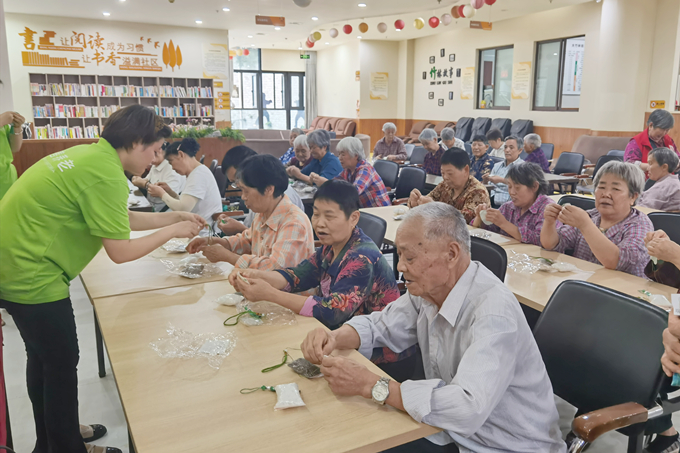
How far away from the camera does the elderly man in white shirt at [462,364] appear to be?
50.1 inches

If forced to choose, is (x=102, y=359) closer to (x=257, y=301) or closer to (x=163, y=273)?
(x=163, y=273)

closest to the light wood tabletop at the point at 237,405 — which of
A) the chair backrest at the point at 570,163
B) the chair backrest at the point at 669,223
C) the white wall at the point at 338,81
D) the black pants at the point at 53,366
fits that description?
the black pants at the point at 53,366

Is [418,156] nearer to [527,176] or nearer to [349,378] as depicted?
[527,176]

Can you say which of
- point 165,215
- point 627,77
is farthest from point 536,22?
point 165,215

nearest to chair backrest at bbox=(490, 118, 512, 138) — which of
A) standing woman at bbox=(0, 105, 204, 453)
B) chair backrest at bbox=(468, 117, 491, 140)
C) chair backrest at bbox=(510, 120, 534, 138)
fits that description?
chair backrest at bbox=(510, 120, 534, 138)

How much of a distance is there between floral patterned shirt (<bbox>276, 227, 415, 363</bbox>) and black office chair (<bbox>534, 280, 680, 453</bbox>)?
559mm

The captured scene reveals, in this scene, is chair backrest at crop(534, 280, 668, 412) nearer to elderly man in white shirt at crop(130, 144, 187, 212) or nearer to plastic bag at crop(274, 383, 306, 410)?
plastic bag at crop(274, 383, 306, 410)

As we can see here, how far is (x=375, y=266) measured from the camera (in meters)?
2.03

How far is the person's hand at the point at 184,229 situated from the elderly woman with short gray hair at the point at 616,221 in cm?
185

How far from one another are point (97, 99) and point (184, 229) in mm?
10212

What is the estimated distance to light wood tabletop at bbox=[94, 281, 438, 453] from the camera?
1.20 metres

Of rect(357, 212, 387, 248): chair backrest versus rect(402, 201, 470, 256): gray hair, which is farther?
rect(357, 212, 387, 248): chair backrest

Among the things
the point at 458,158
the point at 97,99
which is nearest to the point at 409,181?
the point at 458,158

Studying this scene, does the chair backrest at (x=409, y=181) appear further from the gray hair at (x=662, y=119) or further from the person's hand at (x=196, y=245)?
the person's hand at (x=196, y=245)
